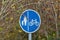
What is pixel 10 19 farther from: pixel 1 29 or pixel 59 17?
pixel 59 17

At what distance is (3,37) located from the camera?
11.6 m

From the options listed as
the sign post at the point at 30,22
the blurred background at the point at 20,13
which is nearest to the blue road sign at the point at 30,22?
the sign post at the point at 30,22

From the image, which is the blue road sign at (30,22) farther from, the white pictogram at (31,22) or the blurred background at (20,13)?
the blurred background at (20,13)

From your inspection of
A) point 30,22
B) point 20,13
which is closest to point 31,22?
point 30,22

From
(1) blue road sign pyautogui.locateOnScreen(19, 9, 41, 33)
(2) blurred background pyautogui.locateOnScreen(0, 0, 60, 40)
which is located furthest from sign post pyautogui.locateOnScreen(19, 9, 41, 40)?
(2) blurred background pyautogui.locateOnScreen(0, 0, 60, 40)

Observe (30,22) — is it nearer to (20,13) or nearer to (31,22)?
(31,22)

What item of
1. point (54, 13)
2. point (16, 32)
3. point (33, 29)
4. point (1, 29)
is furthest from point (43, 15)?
point (33, 29)

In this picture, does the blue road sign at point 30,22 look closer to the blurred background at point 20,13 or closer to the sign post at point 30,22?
the sign post at point 30,22

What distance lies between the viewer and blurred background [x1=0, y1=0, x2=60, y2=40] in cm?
1063

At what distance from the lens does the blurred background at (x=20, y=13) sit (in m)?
10.6

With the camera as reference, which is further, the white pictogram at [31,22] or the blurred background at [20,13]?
the blurred background at [20,13]

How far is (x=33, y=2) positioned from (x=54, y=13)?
1.51 m

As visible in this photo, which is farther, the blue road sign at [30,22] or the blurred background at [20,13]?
the blurred background at [20,13]

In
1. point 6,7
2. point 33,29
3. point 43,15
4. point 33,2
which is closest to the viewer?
point 33,29
